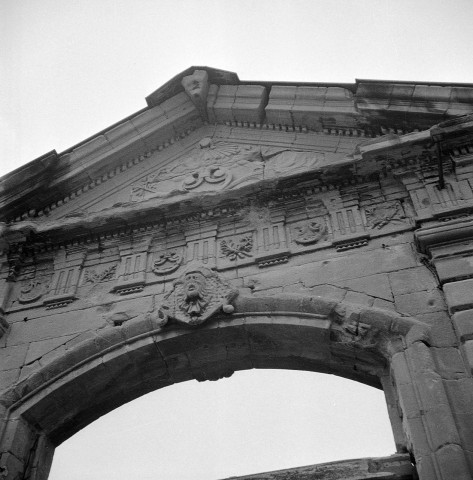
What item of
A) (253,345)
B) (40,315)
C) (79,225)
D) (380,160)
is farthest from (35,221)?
(380,160)

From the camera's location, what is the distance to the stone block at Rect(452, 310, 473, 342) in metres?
4.68

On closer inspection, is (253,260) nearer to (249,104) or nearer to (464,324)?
(464,324)

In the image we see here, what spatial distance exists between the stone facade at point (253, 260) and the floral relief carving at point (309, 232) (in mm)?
17

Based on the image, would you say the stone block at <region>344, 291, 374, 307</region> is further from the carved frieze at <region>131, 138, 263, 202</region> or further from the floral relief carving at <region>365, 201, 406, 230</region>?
the carved frieze at <region>131, 138, 263, 202</region>

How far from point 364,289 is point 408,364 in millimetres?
945

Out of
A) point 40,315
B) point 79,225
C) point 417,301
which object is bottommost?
point 417,301

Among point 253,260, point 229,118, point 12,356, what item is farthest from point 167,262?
point 229,118

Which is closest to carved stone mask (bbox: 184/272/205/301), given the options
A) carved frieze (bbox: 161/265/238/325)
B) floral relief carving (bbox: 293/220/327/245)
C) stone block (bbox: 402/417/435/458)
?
carved frieze (bbox: 161/265/238/325)

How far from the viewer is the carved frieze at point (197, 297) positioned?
5707 millimetres

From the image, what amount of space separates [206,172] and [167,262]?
4.97ft

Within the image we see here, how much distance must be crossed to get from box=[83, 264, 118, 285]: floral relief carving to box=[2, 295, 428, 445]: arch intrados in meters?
0.91

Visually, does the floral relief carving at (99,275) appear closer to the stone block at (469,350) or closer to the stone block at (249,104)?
the stone block at (249,104)

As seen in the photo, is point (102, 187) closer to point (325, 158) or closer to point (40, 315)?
point (40, 315)

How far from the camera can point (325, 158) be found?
7.16 metres
